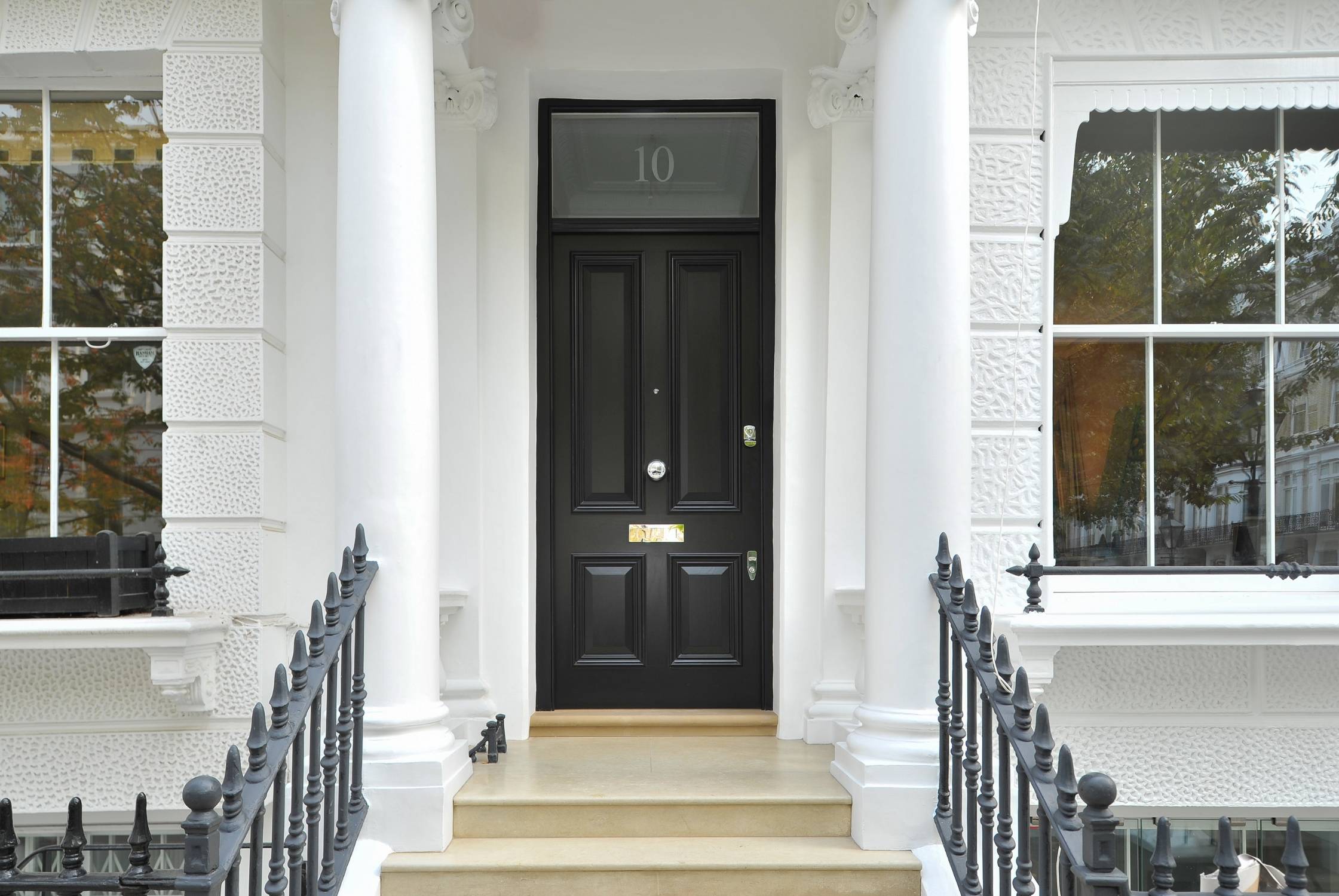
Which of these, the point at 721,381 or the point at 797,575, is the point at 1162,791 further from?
the point at 721,381

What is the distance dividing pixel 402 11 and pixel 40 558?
2411mm

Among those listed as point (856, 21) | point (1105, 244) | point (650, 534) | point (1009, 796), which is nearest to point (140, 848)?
point (1009, 796)

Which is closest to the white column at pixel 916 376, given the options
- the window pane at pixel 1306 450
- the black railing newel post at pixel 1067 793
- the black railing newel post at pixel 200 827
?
the black railing newel post at pixel 1067 793

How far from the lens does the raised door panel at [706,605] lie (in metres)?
4.98

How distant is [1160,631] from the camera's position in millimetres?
3988

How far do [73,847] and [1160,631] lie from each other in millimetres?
3621

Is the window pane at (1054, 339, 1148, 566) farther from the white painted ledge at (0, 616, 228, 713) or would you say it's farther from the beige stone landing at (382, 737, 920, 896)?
the white painted ledge at (0, 616, 228, 713)

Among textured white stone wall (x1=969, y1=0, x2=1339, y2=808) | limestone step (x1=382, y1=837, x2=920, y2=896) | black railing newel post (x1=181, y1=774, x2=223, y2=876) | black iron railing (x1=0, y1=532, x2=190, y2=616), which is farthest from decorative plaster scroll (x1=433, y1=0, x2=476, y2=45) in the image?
limestone step (x1=382, y1=837, x2=920, y2=896)

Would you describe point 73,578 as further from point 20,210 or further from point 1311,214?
point 1311,214

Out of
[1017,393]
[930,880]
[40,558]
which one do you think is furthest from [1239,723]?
[40,558]

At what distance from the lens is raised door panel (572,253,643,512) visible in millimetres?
4984

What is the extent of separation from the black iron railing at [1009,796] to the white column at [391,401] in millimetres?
1568

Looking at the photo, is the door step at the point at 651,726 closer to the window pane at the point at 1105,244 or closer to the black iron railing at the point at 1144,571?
the black iron railing at the point at 1144,571

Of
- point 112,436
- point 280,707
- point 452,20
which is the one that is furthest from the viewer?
point 112,436
